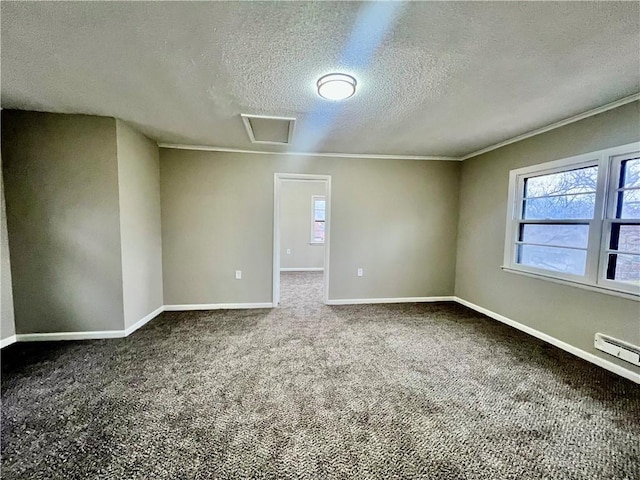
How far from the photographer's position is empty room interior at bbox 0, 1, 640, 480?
143 cm

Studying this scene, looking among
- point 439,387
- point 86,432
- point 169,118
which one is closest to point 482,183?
point 439,387

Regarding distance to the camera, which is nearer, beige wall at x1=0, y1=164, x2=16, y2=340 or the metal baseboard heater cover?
the metal baseboard heater cover

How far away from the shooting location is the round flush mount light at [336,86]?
1.88 m

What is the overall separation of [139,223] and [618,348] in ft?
15.7

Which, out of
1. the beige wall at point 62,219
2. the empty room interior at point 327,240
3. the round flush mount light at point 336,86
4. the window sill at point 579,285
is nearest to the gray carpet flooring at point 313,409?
the empty room interior at point 327,240

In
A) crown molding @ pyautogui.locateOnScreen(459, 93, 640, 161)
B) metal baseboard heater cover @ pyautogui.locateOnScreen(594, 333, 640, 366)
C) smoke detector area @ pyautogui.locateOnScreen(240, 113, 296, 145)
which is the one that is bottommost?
metal baseboard heater cover @ pyautogui.locateOnScreen(594, 333, 640, 366)

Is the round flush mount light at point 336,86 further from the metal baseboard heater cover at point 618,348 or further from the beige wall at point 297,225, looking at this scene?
the beige wall at point 297,225

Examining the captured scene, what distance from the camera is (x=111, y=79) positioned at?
1.96 m

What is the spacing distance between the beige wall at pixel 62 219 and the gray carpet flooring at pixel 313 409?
0.42 meters

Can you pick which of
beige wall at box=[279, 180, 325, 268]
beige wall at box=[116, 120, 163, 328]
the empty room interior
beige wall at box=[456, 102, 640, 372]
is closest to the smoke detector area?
the empty room interior

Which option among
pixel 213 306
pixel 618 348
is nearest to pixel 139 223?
pixel 213 306

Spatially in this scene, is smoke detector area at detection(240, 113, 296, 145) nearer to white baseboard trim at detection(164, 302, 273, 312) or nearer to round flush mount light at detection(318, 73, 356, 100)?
round flush mount light at detection(318, 73, 356, 100)

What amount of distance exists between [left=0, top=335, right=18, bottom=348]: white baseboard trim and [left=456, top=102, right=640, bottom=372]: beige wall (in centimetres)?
550

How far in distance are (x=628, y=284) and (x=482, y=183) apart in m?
1.98
